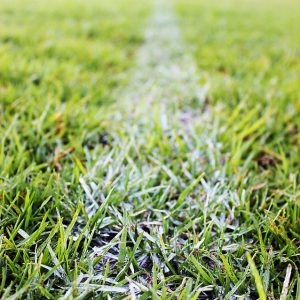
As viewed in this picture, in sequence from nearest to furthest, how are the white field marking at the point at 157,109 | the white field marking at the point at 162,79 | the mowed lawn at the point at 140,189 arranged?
the mowed lawn at the point at 140,189 < the white field marking at the point at 157,109 < the white field marking at the point at 162,79

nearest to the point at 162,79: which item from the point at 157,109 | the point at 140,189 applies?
the point at 157,109

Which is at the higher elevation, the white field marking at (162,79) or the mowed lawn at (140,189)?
the white field marking at (162,79)

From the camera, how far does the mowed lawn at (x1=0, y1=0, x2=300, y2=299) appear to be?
90cm

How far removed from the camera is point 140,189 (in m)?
1.28

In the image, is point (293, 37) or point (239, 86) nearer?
point (239, 86)

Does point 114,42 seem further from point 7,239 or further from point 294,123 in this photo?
point 7,239

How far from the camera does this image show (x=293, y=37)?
4.19 metres

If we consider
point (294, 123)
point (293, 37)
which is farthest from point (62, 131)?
point (293, 37)

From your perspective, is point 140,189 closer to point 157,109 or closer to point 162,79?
point 157,109

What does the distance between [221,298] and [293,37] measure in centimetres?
403

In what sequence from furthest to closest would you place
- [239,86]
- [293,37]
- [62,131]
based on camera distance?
1. [293,37]
2. [239,86]
3. [62,131]

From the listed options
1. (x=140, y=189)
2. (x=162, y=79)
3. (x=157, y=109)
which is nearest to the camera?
(x=140, y=189)

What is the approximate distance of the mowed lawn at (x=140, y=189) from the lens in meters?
0.90

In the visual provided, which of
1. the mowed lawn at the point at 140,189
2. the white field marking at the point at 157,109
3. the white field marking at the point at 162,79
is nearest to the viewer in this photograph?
the mowed lawn at the point at 140,189
